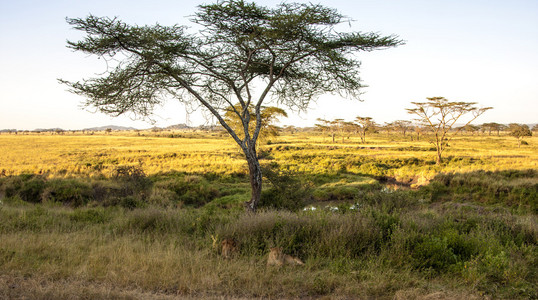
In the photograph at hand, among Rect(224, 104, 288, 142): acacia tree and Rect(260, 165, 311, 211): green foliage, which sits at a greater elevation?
Rect(224, 104, 288, 142): acacia tree

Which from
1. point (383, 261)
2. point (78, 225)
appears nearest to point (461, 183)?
point (383, 261)

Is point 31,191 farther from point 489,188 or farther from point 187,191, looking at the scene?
point 489,188

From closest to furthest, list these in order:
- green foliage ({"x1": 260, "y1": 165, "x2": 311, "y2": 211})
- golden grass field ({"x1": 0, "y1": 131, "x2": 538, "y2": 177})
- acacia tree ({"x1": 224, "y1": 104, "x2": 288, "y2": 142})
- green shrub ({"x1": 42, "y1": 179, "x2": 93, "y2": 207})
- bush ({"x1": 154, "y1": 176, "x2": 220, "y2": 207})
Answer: green foliage ({"x1": 260, "y1": 165, "x2": 311, "y2": 211})
green shrub ({"x1": 42, "y1": 179, "x2": 93, "y2": 207})
bush ({"x1": 154, "y1": 176, "x2": 220, "y2": 207})
golden grass field ({"x1": 0, "y1": 131, "x2": 538, "y2": 177})
acacia tree ({"x1": 224, "y1": 104, "x2": 288, "y2": 142})

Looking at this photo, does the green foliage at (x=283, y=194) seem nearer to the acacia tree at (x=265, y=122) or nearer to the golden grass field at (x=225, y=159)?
the golden grass field at (x=225, y=159)

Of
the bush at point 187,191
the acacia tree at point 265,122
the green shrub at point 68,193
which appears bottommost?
the bush at point 187,191

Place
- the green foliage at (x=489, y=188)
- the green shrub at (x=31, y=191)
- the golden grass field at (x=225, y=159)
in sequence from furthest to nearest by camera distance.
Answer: the golden grass field at (x=225, y=159)
the green foliage at (x=489, y=188)
the green shrub at (x=31, y=191)

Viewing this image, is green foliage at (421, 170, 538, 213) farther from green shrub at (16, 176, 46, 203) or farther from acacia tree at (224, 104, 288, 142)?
green shrub at (16, 176, 46, 203)

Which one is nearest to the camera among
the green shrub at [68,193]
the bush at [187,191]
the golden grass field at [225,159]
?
the green shrub at [68,193]

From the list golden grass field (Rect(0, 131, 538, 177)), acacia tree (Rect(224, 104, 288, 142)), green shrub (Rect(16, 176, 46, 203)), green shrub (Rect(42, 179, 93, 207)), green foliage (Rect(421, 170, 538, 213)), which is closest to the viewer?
green shrub (Rect(42, 179, 93, 207))

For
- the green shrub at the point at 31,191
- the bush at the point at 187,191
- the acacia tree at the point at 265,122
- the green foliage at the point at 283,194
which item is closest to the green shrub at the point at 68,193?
the green shrub at the point at 31,191

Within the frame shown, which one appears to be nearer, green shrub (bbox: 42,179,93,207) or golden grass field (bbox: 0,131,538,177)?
green shrub (bbox: 42,179,93,207)

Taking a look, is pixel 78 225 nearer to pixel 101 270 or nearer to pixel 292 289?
pixel 101 270

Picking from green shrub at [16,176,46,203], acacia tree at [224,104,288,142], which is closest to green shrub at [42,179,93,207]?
green shrub at [16,176,46,203]

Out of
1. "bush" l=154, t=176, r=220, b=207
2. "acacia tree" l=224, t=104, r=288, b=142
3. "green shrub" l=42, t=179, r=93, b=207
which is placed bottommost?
"bush" l=154, t=176, r=220, b=207
